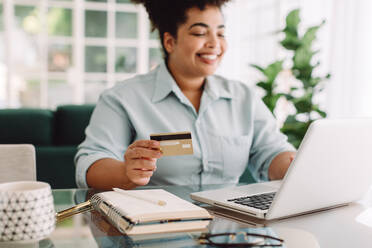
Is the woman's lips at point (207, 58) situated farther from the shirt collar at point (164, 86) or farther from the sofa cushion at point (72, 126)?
the sofa cushion at point (72, 126)

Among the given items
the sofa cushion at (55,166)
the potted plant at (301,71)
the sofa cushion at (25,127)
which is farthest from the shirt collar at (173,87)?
the sofa cushion at (25,127)

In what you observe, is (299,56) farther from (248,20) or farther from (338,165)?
(248,20)

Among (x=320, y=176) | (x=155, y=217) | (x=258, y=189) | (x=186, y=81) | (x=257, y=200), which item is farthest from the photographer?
(x=186, y=81)

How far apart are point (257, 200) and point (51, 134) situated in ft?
6.64

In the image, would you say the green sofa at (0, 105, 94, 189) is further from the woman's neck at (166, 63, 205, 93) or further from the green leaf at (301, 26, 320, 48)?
the green leaf at (301, 26, 320, 48)

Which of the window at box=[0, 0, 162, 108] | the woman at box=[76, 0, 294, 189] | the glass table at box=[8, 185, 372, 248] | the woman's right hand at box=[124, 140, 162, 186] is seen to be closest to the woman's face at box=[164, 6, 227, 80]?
the woman at box=[76, 0, 294, 189]

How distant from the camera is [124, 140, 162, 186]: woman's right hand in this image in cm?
98

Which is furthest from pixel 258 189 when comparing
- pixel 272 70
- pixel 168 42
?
pixel 272 70

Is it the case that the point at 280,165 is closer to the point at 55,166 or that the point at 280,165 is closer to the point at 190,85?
the point at 190,85

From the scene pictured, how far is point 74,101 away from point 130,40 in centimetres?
110

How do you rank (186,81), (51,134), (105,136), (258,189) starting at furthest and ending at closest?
(51,134), (186,81), (105,136), (258,189)

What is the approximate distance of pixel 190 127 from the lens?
1475 mm

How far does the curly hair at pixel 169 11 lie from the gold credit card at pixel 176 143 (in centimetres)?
69

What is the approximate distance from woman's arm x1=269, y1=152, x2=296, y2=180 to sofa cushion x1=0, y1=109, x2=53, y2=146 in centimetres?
172
